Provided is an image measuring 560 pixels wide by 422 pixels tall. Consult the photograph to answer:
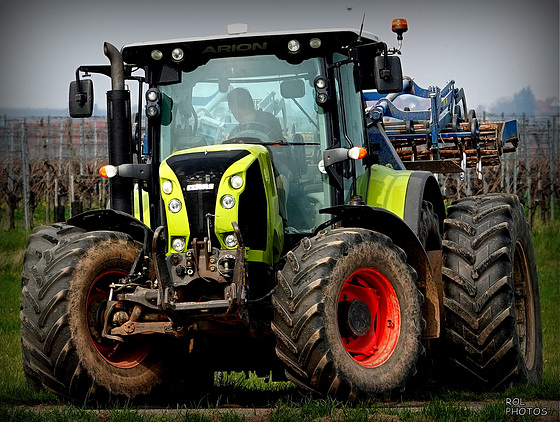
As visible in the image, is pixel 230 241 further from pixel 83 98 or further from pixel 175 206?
pixel 83 98

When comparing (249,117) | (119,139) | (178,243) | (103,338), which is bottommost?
(103,338)

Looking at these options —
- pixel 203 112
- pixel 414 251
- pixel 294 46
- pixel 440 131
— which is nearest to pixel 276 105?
pixel 294 46

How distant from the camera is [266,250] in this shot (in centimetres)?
733

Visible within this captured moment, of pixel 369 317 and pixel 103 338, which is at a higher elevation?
pixel 369 317

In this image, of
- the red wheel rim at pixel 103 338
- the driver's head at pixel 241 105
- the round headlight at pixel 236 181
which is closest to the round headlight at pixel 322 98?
the driver's head at pixel 241 105

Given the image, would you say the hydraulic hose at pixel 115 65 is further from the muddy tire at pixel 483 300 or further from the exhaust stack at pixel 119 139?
the muddy tire at pixel 483 300

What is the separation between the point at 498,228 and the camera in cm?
816

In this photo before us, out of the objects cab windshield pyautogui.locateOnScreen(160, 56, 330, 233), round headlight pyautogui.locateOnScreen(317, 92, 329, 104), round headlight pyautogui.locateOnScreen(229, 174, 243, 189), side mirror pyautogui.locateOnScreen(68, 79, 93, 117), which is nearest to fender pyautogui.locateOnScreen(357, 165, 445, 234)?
cab windshield pyautogui.locateOnScreen(160, 56, 330, 233)

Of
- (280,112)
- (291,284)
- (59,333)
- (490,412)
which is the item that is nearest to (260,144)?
(280,112)

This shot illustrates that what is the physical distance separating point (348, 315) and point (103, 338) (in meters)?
1.95

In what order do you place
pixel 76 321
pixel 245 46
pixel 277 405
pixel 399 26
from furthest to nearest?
pixel 399 26 → pixel 245 46 → pixel 76 321 → pixel 277 405

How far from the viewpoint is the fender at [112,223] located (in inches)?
306

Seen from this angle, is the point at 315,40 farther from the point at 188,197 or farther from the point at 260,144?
the point at 188,197

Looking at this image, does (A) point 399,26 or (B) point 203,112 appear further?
(A) point 399,26
